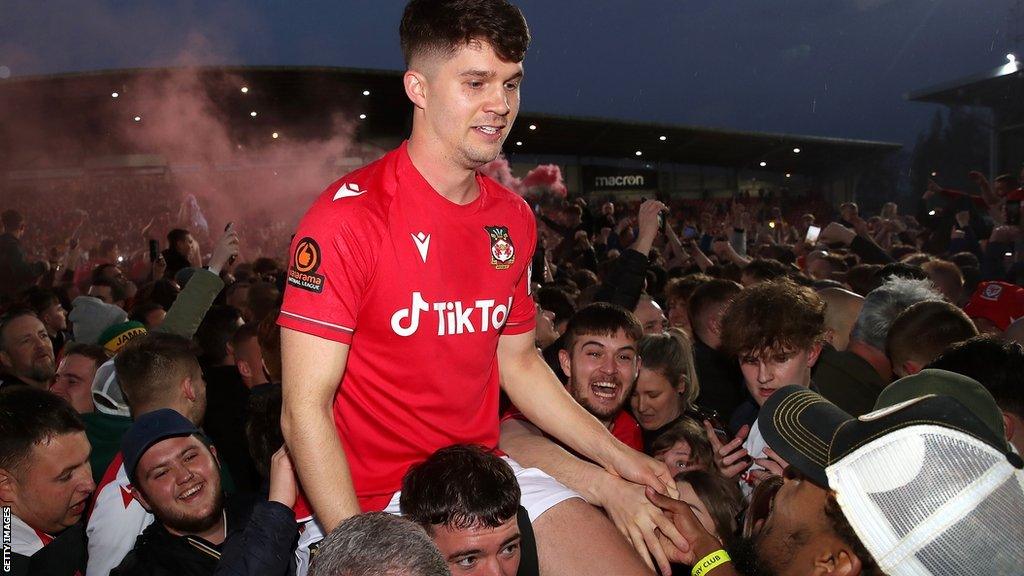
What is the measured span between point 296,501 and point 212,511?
0.98 meters

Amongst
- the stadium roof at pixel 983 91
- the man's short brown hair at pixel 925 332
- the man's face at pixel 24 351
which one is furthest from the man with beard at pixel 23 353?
the stadium roof at pixel 983 91

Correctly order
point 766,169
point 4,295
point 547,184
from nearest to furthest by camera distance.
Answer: point 4,295
point 547,184
point 766,169

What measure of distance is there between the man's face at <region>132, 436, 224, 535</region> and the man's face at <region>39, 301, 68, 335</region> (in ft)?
20.0

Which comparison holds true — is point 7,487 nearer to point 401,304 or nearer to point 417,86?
point 401,304

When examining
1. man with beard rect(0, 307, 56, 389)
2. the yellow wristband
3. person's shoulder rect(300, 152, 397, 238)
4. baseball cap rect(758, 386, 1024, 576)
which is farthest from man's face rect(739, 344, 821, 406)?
man with beard rect(0, 307, 56, 389)

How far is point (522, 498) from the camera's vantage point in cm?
328

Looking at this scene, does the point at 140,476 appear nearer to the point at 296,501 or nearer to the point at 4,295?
the point at 296,501

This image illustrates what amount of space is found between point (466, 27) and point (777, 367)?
110 inches

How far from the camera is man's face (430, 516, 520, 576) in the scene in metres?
3.08

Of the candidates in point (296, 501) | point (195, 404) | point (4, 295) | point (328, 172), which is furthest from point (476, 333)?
point (328, 172)

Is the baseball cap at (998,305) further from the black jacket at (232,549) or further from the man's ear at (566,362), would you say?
the black jacket at (232,549)

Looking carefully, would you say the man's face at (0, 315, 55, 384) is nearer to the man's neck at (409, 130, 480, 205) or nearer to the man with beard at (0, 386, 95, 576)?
the man with beard at (0, 386, 95, 576)

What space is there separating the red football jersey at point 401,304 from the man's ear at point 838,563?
4.76 feet

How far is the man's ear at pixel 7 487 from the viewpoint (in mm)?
4234
